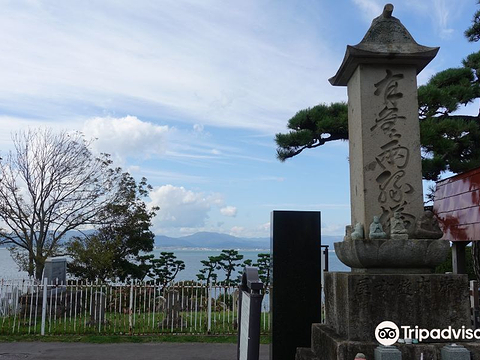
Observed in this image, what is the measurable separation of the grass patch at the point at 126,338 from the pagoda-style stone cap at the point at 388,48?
23.4 feet

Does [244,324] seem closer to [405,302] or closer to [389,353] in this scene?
[389,353]

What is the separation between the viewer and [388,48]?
4.88 meters

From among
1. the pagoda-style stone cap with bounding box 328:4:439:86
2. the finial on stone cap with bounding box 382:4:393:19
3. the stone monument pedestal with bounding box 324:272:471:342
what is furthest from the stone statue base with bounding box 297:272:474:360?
the finial on stone cap with bounding box 382:4:393:19

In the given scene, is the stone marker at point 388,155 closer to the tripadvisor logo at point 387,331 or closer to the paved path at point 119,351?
the tripadvisor logo at point 387,331

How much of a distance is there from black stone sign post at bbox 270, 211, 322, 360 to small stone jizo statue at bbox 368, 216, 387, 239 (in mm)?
1428

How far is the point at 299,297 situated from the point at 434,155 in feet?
23.3

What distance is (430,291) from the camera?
4.27 m

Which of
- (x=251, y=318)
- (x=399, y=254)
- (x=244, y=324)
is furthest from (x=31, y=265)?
(x=399, y=254)

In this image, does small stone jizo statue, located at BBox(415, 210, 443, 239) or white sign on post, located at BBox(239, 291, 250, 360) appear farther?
small stone jizo statue, located at BBox(415, 210, 443, 239)

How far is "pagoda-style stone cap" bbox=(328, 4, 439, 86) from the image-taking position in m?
4.84

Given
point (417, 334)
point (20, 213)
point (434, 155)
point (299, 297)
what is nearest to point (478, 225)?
point (434, 155)

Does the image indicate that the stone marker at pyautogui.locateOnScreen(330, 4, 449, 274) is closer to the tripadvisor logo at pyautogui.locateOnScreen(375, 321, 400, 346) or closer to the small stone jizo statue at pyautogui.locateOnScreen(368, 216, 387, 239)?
the small stone jizo statue at pyautogui.locateOnScreen(368, 216, 387, 239)

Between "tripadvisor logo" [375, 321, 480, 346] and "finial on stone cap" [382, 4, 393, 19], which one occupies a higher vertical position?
"finial on stone cap" [382, 4, 393, 19]

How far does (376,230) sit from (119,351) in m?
6.61
